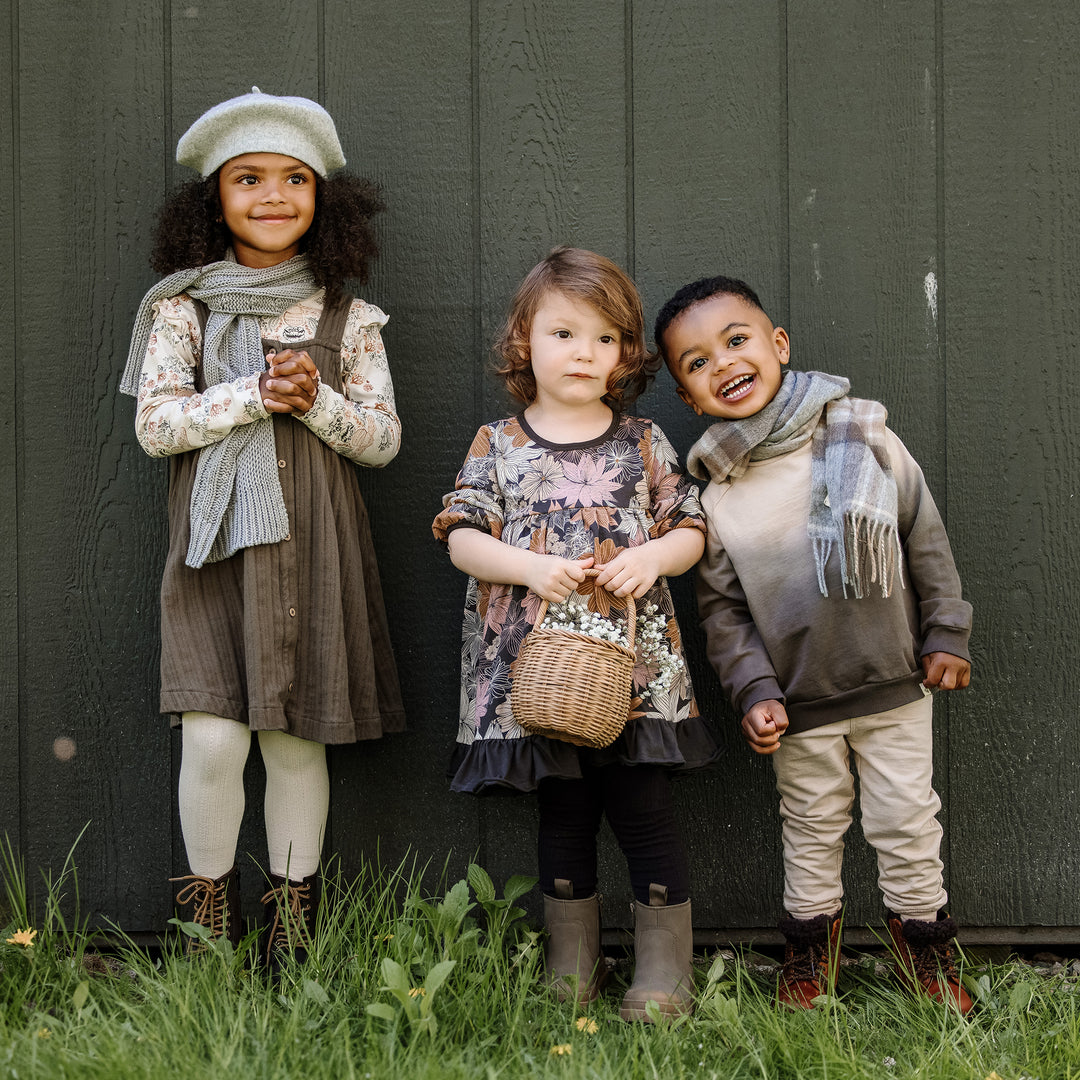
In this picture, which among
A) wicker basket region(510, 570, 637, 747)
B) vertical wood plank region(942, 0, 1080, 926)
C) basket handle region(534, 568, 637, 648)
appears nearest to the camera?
wicker basket region(510, 570, 637, 747)

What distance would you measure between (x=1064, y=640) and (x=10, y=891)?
223 cm

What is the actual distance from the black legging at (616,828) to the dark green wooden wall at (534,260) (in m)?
0.32

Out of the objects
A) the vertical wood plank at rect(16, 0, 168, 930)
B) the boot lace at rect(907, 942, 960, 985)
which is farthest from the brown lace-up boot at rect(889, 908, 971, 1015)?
the vertical wood plank at rect(16, 0, 168, 930)

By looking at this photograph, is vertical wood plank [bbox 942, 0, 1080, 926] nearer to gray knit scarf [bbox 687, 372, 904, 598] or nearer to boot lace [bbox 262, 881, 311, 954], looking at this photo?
gray knit scarf [bbox 687, 372, 904, 598]

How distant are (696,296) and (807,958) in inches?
49.1

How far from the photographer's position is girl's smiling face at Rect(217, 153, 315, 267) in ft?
6.57

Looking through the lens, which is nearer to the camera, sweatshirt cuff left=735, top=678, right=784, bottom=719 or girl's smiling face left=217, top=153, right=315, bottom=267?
sweatshirt cuff left=735, top=678, right=784, bottom=719

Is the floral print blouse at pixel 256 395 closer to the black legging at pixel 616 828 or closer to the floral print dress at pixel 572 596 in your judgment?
the floral print dress at pixel 572 596

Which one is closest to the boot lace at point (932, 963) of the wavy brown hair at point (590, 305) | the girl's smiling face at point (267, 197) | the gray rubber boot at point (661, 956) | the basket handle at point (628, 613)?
the gray rubber boot at point (661, 956)

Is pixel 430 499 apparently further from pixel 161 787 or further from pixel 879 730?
pixel 879 730

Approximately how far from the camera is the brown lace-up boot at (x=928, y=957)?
187cm

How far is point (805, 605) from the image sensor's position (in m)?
1.93

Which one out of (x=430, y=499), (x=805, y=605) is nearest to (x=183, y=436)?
(x=430, y=499)

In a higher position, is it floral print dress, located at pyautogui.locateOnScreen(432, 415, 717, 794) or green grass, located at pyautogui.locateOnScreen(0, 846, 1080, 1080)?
floral print dress, located at pyautogui.locateOnScreen(432, 415, 717, 794)
